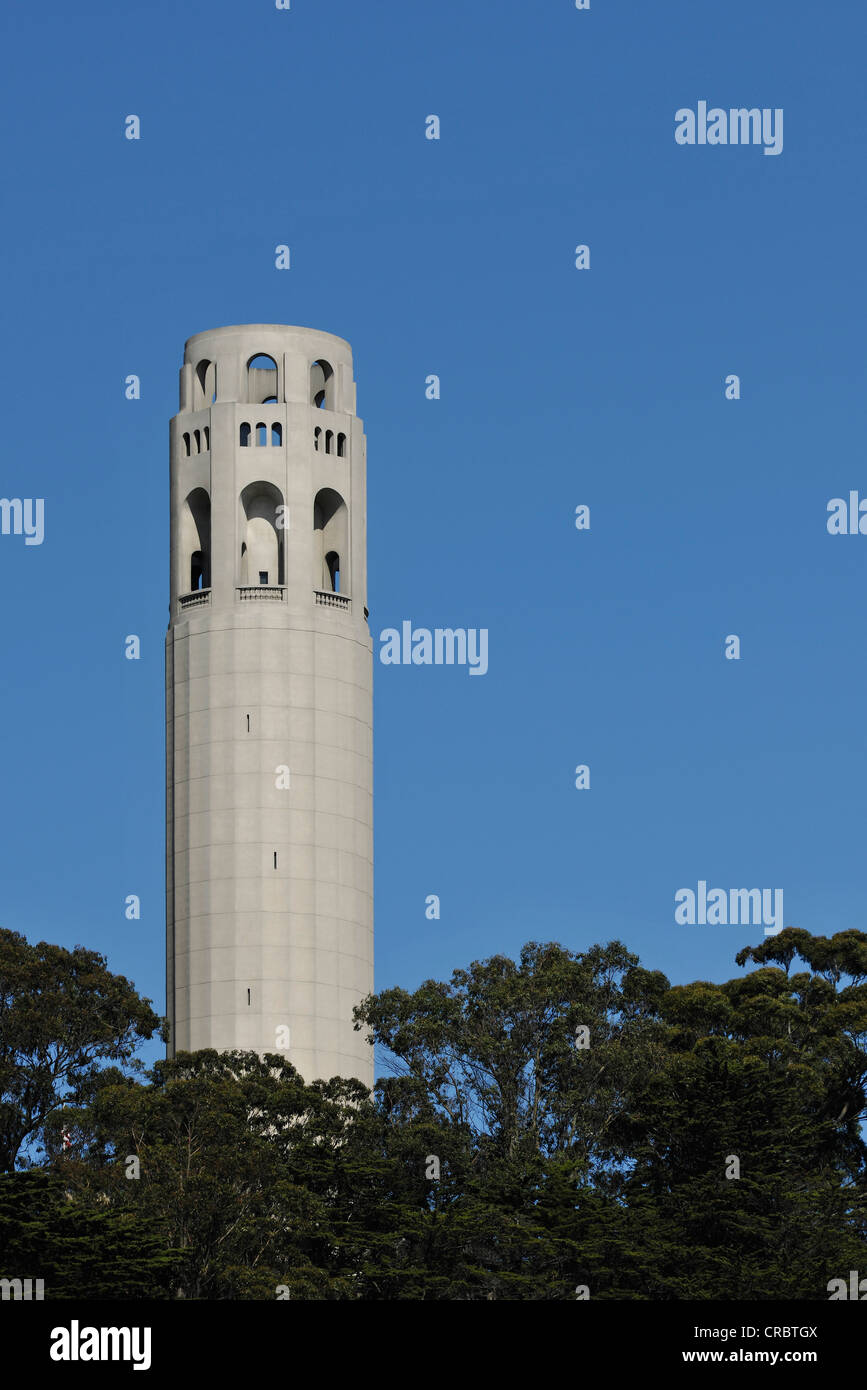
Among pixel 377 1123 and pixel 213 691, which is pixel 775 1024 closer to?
pixel 377 1123

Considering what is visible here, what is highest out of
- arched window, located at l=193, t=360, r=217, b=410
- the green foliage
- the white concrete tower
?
arched window, located at l=193, t=360, r=217, b=410

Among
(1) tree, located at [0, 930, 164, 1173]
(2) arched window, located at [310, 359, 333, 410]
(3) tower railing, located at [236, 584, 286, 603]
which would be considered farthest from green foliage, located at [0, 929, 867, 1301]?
(2) arched window, located at [310, 359, 333, 410]

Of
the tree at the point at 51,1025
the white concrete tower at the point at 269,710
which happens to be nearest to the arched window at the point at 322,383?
the white concrete tower at the point at 269,710

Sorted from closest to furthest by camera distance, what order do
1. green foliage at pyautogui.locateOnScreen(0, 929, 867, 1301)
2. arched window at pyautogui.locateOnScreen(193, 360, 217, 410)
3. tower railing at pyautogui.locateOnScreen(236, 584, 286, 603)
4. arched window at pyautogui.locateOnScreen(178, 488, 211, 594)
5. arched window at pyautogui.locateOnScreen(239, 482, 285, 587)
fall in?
green foliage at pyautogui.locateOnScreen(0, 929, 867, 1301) < tower railing at pyautogui.locateOnScreen(236, 584, 286, 603) < arched window at pyautogui.locateOnScreen(239, 482, 285, 587) < arched window at pyautogui.locateOnScreen(178, 488, 211, 594) < arched window at pyautogui.locateOnScreen(193, 360, 217, 410)

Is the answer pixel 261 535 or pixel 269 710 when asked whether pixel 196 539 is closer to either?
pixel 261 535

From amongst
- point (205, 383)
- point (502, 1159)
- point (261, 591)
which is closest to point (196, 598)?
point (261, 591)

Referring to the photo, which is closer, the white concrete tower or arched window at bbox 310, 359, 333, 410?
the white concrete tower

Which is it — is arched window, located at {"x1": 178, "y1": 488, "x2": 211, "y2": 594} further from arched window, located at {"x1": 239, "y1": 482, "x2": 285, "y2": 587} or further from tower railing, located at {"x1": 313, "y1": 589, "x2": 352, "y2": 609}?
tower railing, located at {"x1": 313, "y1": 589, "x2": 352, "y2": 609}
